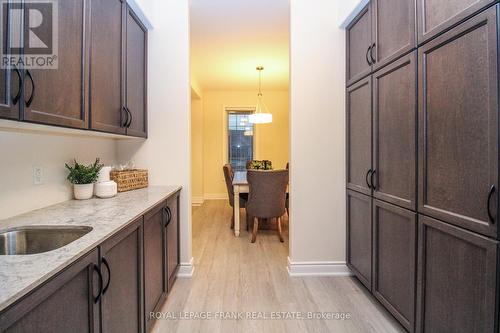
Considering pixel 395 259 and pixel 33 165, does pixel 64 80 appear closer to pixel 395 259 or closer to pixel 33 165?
pixel 33 165

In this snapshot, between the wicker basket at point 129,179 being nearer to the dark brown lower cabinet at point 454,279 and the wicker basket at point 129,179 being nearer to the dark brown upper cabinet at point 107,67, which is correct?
the dark brown upper cabinet at point 107,67

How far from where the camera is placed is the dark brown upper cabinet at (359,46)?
2.11 m

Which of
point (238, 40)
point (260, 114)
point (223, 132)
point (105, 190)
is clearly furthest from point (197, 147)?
point (105, 190)

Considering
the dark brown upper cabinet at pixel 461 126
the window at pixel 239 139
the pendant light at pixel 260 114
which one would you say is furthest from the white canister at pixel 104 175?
the window at pixel 239 139

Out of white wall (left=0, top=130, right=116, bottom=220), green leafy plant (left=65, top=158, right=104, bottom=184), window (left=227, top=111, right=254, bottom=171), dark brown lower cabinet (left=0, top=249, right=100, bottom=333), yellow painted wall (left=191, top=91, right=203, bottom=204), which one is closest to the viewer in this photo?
dark brown lower cabinet (left=0, top=249, right=100, bottom=333)

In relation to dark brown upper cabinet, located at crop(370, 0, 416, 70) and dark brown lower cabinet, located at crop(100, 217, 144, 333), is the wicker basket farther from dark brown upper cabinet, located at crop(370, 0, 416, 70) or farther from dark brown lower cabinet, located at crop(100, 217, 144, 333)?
dark brown upper cabinet, located at crop(370, 0, 416, 70)

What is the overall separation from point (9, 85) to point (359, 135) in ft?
7.28

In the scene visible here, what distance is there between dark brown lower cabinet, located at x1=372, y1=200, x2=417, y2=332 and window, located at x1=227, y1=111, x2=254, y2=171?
5028 mm

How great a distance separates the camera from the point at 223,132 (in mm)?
6727

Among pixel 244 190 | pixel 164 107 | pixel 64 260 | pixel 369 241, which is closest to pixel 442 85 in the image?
pixel 369 241

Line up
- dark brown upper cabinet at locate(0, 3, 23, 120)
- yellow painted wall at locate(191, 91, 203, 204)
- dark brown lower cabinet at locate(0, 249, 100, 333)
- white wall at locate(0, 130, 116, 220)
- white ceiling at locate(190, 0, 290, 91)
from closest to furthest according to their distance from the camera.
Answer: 1. dark brown lower cabinet at locate(0, 249, 100, 333)
2. dark brown upper cabinet at locate(0, 3, 23, 120)
3. white wall at locate(0, 130, 116, 220)
4. white ceiling at locate(190, 0, 290, 91)
5. yellow painted wall at locate(191, 91, 203, 204)

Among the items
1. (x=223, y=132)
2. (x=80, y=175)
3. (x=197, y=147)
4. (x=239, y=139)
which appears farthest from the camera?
(x=239, y=139)

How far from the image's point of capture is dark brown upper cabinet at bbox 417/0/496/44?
3.77 ft

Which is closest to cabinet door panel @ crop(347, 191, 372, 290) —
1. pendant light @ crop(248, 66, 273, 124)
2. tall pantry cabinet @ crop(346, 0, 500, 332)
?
tall pantry cabinet @ crop(346, 0, 500, 332)
